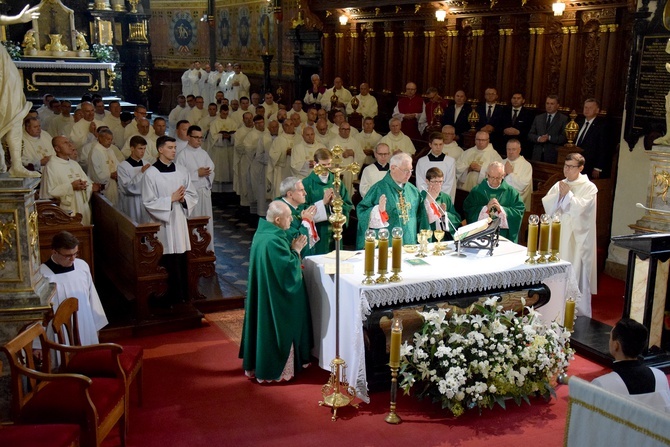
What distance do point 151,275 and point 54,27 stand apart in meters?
18.3

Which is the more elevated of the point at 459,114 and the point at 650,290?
the point at 459,114

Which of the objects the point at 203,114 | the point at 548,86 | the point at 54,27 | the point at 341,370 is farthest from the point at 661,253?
the point at 54,27

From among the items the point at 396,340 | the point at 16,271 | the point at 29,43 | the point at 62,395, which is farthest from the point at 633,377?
the point at 29,43

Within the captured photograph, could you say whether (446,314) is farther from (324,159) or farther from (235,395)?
(324,159)

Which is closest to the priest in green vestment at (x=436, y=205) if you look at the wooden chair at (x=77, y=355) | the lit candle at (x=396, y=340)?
the lit candle at (x=396, y=340)

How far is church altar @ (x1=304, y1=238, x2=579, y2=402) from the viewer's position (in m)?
6.05

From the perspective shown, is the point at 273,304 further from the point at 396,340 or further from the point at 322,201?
the point at 322,201

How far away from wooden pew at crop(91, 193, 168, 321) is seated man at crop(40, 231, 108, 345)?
1177 mm

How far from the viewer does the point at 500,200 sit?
8383mm

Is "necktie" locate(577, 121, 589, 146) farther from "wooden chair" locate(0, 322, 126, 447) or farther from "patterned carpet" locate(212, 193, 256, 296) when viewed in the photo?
"wooden chair" locate(0, 322, 126, 447)

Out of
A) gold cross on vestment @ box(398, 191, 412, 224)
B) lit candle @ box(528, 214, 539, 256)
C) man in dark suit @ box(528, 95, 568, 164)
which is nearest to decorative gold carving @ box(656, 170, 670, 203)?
lit candle @ box(528, 214, 539, 256)

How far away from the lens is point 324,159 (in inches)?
320

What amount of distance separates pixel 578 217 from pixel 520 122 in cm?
451

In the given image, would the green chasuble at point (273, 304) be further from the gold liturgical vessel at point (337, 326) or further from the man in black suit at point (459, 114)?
the man in black suit at point (459, 114)
